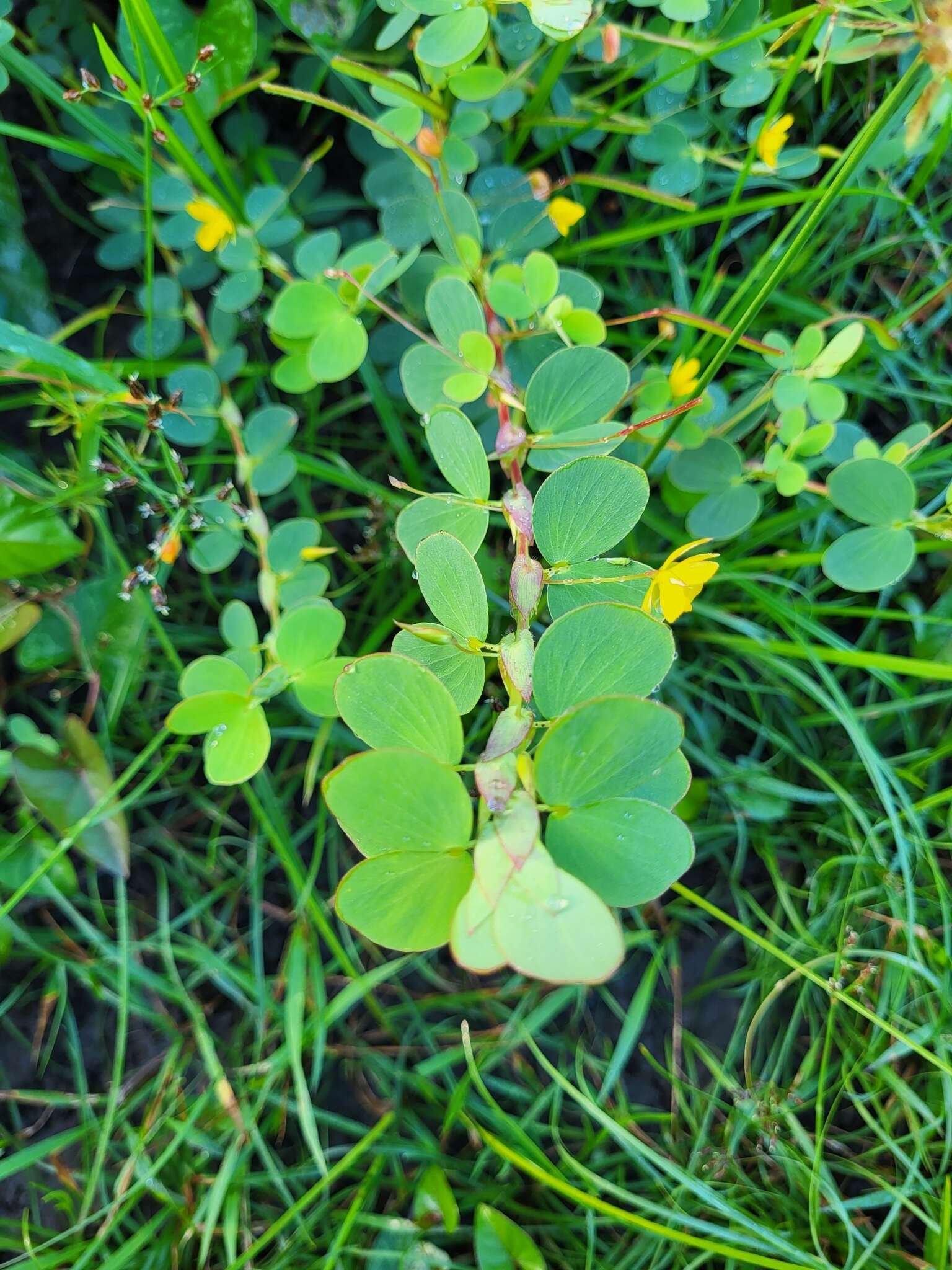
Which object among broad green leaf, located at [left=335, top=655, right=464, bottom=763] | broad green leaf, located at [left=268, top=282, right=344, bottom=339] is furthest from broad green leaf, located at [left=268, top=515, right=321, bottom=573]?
broad green leaf, located at [left=335, top=655, right=464, bottom=763]

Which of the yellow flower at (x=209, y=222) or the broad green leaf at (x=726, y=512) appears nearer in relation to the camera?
the yellow flower at (x=209, y=222)

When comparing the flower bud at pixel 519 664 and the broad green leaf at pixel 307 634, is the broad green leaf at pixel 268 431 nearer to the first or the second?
the broad green leaf at pixel 307 634

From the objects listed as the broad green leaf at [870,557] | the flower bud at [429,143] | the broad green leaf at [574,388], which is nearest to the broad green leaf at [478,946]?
the broad green leaf at [574,388]

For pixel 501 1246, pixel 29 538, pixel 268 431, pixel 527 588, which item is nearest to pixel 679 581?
pixel 527 588

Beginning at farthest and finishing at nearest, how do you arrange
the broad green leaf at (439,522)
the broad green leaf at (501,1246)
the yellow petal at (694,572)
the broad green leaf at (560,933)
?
the broad green leaf at (501,1246) → the broad green leaf at (439,522) → the yellow petal at (694,572) → the broad green leaf at (560,933)

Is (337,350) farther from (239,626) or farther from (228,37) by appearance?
(228,37)

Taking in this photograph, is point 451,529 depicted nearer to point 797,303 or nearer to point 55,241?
point 797,303
